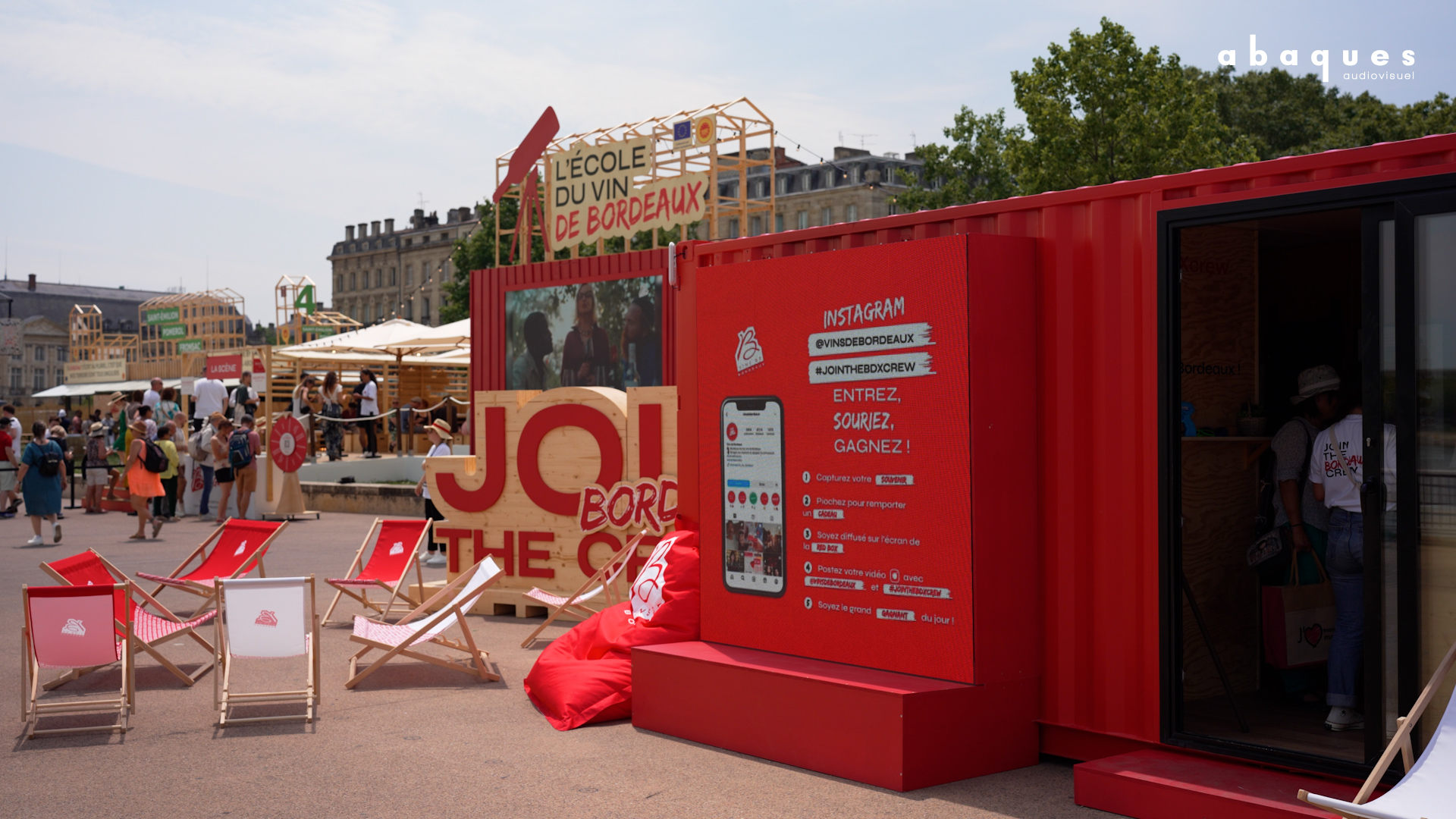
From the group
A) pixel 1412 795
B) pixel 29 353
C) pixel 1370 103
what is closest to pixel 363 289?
pixel 29 353

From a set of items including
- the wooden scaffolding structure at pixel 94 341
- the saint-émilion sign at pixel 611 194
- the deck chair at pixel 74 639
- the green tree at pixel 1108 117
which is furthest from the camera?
the wooden scaffolding structure at pixel 94 341

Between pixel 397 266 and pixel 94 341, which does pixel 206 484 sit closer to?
pixel 94 341

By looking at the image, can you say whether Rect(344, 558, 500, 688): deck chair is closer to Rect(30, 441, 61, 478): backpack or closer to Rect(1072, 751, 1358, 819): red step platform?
Rect(1072, 751, 1358, 819): red step platform

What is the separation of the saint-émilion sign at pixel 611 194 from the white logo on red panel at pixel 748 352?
8.81 meters

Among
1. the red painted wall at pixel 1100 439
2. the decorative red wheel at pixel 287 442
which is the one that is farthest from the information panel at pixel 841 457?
the decorative red wheel at pixel 287 442

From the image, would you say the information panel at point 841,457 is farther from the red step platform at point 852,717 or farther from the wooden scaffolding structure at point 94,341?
the wooden scaffolding structure at point 94,341

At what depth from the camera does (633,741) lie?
20.2 ft

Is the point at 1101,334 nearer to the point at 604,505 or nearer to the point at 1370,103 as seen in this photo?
the point at 604,505

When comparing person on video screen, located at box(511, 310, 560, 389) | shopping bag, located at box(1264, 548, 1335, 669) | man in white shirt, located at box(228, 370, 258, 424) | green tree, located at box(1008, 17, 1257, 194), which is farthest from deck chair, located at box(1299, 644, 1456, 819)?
green tree, located at box(1008, 17, 1257, 194)

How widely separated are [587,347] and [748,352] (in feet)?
29.8

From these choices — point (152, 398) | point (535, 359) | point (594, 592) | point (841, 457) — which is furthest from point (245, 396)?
point (841, 457)

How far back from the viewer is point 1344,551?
5262 millimetres

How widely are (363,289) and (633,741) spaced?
103m

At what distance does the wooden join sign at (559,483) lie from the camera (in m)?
9.69
